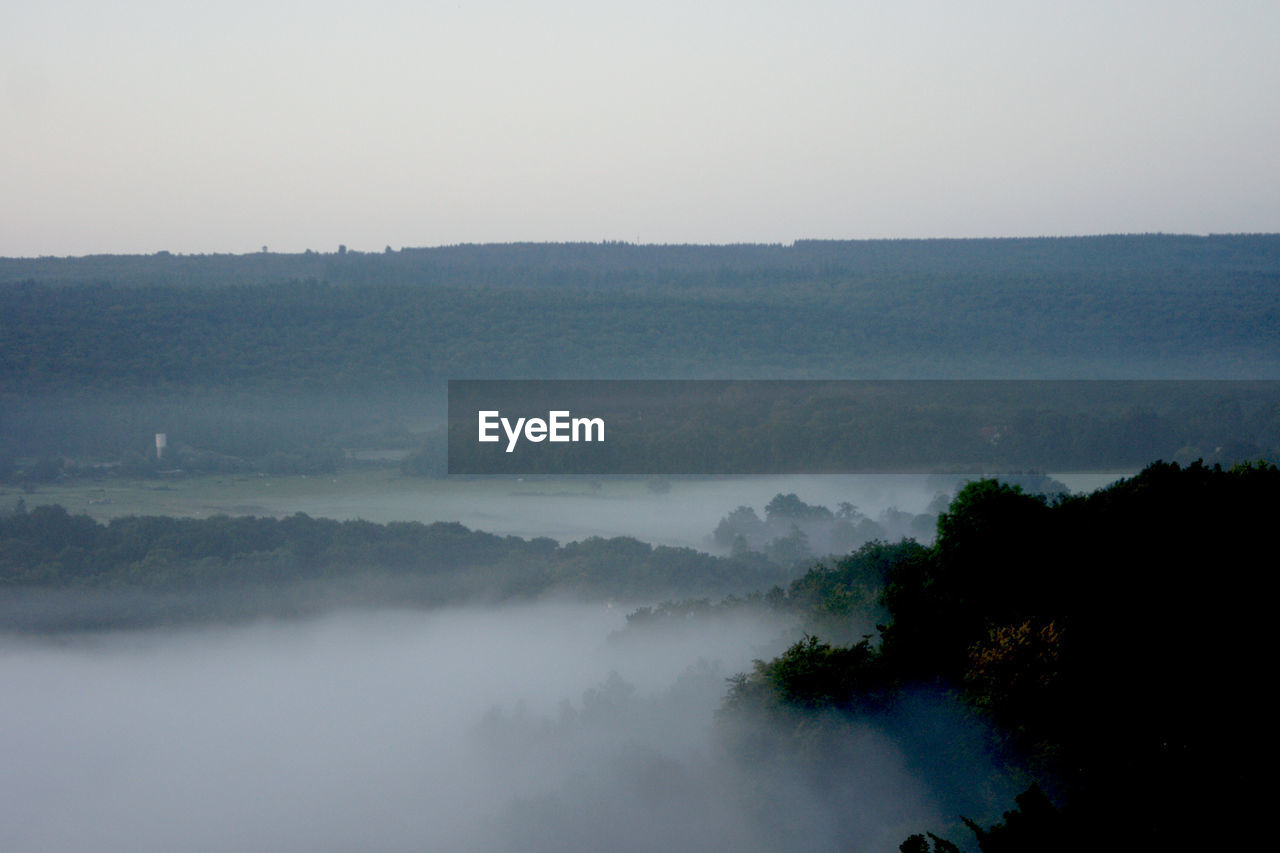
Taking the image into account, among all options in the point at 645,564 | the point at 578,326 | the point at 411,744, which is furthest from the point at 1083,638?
the point at 578,326

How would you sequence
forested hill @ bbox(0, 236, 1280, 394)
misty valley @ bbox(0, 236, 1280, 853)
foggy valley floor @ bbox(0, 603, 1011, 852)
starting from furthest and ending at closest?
1. forested hill @ bbox(0, 236, 1280, 394)
2. foggy valley floor @ bbox(0, 603, 1011, 852)
3. misty valley @ bbox(0, 236, 1280, 853)

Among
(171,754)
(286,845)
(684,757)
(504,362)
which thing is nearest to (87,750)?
(171,754)

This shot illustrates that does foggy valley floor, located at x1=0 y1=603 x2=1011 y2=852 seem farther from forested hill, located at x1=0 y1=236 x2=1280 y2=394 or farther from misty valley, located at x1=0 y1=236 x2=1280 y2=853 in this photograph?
forested hill, located at x1=0 y1=236 x2=1280 y2=394

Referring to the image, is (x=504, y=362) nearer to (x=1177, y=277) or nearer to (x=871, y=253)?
(x=871, y=253)

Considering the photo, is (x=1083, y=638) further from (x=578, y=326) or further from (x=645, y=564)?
(x=578, y=326)


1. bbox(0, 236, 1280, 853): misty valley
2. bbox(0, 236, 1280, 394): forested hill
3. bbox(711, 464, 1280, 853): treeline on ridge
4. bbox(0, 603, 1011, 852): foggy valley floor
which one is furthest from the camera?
bbox(0, 236, 1280, 394): forested hill

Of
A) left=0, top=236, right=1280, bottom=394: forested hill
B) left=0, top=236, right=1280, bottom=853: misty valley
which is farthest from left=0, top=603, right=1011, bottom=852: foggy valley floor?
left=0, top=236, right=1280, bottom=394: forested hill
